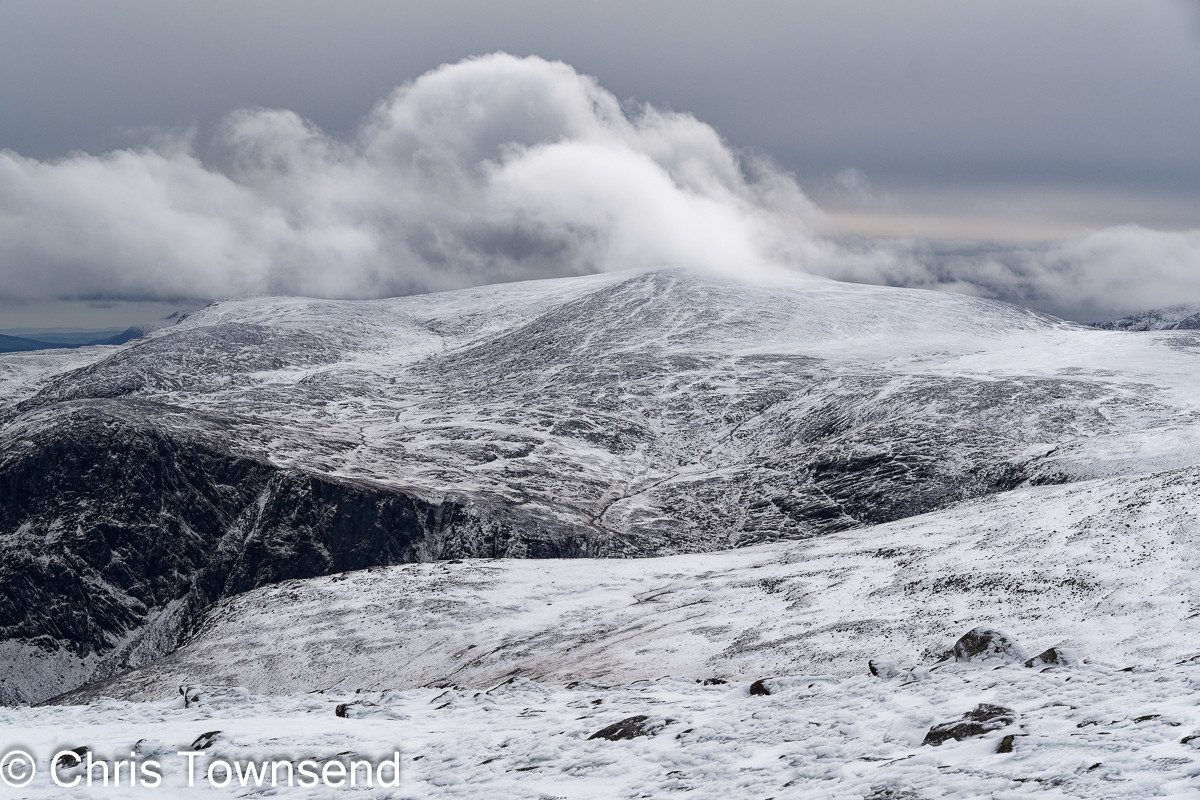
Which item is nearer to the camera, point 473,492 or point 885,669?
point 885,669

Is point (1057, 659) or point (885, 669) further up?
point (1057, 659)

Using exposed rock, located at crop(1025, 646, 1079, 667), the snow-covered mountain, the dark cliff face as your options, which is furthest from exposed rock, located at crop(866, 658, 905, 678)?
the dark cliff face

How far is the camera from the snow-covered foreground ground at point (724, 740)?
51.1 feet

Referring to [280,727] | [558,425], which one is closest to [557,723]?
[280,727]

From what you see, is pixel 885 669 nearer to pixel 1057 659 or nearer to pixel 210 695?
pixel 1057 659

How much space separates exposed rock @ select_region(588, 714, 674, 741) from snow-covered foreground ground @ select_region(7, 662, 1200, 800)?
0.14 m

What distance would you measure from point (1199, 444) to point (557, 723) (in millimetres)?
90661

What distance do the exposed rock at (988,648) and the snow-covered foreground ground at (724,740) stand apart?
2.54 ft

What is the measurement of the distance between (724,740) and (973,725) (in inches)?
227

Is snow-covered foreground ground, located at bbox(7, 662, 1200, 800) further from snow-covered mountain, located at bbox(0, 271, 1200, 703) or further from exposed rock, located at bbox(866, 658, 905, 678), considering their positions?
snow-covered mountain, located at bbox(0, 271, 1200, 703)

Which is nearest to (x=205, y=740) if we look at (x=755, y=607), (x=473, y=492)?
(x=755, y=607)

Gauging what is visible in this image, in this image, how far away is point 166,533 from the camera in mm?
120688

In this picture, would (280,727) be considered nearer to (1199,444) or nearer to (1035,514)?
(1035,514)

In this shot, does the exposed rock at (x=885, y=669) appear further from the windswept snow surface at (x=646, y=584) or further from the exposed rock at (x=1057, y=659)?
the exposed rock at (x=1057, y=659)
